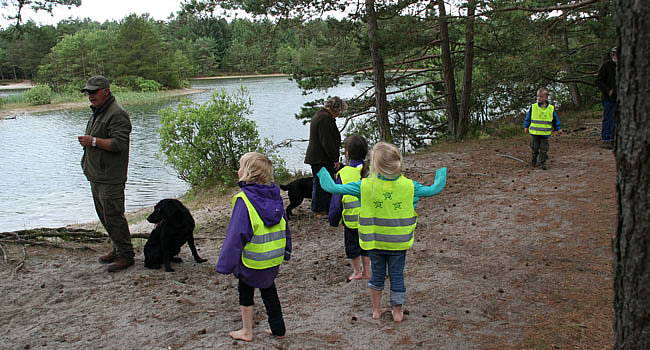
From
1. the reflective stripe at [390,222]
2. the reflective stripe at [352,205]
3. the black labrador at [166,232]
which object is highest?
the reflective stripe at [390,222]

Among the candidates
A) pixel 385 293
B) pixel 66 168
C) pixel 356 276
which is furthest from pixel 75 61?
pixel 385 293

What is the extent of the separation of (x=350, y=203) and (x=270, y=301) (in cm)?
131

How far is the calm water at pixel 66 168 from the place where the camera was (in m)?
14.1

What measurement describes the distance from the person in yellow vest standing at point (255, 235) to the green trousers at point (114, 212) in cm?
234

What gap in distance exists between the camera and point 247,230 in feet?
A: 11.4

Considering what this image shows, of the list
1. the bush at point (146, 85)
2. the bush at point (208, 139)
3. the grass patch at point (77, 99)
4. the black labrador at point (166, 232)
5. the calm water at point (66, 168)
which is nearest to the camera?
the black labrador at point (166, 232)

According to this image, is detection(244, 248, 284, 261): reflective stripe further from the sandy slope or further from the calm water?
the calm water

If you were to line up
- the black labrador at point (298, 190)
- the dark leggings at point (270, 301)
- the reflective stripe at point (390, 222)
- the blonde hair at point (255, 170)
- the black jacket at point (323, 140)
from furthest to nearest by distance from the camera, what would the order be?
the black labrador at point (298, 190)
the black jacket at point (323, 140)
the reflective stripe at point (390, 222)
the dark leggings at point (270, 301)
the blonde hair at point (255, 170)

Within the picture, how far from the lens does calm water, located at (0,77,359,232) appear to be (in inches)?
554

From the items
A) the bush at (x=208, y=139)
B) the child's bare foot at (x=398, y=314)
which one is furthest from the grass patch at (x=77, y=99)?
the child's bare foot at (x=398, y=314)

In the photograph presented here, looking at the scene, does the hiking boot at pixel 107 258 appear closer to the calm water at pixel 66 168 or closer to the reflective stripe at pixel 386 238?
the reflective stripe at pixel 386 238

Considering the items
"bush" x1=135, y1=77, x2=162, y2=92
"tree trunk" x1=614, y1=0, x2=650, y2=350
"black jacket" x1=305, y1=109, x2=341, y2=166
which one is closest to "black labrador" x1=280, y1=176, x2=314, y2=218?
"black jacket" x1=305, y1=109, x2=341, y2=166

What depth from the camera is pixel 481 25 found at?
37.0 feet

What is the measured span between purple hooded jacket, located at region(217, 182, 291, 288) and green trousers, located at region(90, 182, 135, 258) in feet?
7.81
